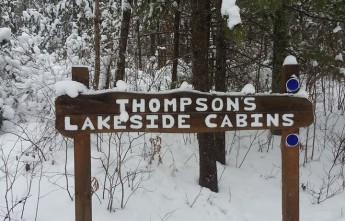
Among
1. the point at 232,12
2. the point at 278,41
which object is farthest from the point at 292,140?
the point at 278,41

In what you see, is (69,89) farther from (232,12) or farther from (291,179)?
(291,179)

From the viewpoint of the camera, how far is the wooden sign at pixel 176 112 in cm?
293

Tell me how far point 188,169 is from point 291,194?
2.08m

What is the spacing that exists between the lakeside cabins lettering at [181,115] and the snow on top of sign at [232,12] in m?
0.74

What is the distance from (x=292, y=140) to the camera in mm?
3135

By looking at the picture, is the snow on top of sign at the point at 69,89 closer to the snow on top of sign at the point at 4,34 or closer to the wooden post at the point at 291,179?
the wooden post at the point at 291,179

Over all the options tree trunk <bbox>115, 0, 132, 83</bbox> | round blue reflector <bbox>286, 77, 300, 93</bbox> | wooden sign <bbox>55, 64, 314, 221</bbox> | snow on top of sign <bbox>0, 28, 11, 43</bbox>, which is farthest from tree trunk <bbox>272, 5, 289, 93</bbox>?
snow on top of sign <bbox>0, 28, 11, 43</bbox>

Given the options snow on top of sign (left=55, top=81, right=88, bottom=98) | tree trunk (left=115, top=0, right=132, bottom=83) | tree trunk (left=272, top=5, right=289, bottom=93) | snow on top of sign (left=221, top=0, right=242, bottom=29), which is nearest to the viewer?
snow on top of sign (left=55, top=81, right=88, bottom=98)

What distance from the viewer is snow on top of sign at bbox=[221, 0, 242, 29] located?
3.36 m

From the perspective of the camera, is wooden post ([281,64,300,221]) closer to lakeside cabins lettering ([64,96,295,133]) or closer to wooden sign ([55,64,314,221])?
wooden sign ([55,64,314,221])

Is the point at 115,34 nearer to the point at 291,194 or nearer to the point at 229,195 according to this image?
the point at 229,195

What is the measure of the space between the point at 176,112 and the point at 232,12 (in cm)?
108

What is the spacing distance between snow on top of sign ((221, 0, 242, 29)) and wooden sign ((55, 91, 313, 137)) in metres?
0.73

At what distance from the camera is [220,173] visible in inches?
206
